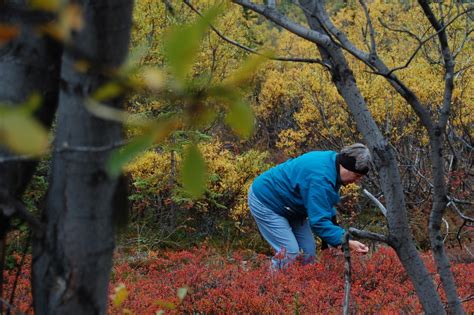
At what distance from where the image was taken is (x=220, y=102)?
663 mm

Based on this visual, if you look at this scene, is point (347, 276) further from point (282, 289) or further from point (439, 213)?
point (282, 289)

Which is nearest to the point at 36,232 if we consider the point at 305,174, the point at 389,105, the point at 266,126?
the point at 305,174

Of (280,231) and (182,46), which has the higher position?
(182,46)

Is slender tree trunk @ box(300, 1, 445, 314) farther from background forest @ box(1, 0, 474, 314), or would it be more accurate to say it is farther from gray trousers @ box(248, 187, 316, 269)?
gray trousers @ box(248, 187, 316, 269)

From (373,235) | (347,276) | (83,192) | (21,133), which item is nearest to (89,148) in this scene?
(83,192)

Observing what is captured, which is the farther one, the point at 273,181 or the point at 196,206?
the point at 196,206

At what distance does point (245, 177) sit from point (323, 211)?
166 inches

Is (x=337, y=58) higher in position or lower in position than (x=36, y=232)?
higher

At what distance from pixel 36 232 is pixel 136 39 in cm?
825

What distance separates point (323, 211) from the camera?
449cm

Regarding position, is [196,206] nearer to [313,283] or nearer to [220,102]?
[313,283]

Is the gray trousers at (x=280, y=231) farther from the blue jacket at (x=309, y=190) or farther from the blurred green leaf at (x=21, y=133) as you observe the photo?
the blurred green leaf at (x=21, y=133)

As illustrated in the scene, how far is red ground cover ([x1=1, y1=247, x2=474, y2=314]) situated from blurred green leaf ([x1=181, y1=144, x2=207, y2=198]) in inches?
118

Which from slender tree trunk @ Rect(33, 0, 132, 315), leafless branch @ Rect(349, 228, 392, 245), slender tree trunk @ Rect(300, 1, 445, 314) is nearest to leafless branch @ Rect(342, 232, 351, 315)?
leafless branch @ Rect(349, 228, 392, 245)
